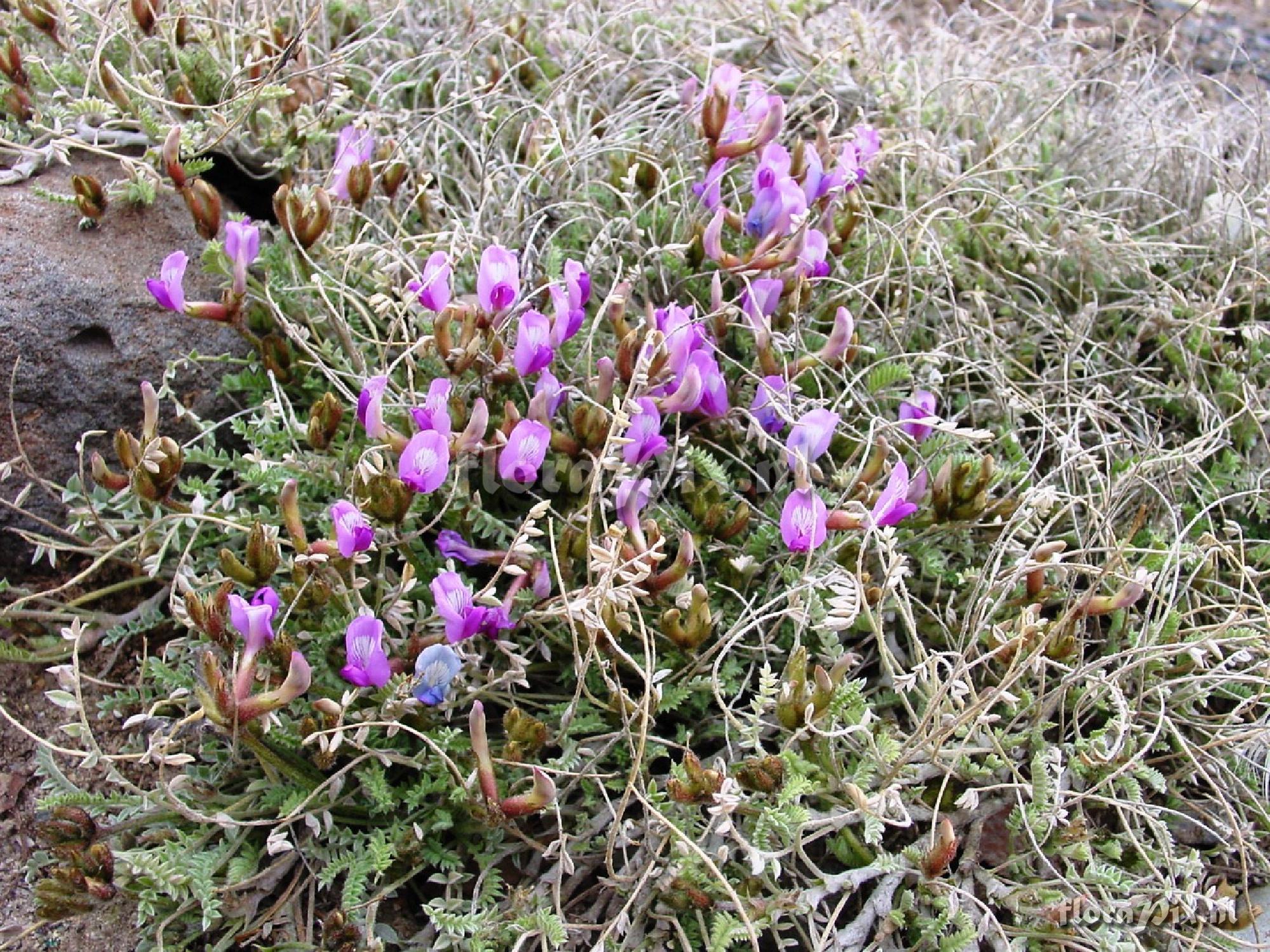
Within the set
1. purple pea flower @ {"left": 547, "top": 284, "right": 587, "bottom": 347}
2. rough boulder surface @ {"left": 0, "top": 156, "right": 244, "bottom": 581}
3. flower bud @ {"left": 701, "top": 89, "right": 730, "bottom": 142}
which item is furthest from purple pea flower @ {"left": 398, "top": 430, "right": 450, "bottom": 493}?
flower bud @ {"left": 701, "top": 89, "right": 730, "bottom": 142}

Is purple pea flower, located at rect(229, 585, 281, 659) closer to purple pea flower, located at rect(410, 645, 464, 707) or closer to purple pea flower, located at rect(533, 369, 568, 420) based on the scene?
purple pea flower, located at rect(410, 645, 464, 707)

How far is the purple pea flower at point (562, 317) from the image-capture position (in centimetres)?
207

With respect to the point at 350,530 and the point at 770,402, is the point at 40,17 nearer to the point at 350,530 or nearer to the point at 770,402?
the point at 350,530

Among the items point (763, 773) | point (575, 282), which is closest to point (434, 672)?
point (763, 773)

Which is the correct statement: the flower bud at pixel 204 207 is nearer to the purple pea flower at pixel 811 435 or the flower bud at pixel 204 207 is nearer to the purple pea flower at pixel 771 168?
the purple pea flower at pixel 771 168

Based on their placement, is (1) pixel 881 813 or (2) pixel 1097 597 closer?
(1) pixel 881 813

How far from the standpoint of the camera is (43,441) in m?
2.27

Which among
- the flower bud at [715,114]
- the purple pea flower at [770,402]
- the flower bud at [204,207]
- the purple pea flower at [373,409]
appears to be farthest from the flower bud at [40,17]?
the purple pea flower at [770,402]

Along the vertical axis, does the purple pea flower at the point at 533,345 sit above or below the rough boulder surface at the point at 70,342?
above

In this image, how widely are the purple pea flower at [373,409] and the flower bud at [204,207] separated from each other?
627mm

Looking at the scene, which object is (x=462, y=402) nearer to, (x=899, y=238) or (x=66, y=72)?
(x=899, y=238)

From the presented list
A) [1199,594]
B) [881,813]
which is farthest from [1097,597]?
[881,813]

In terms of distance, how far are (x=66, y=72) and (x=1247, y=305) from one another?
2.86 meters

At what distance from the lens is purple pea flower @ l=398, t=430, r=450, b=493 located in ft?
6.01
